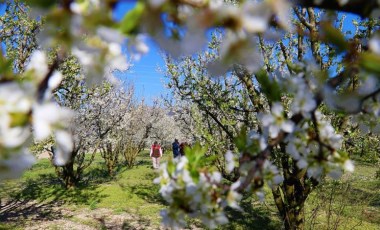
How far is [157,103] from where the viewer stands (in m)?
31.1

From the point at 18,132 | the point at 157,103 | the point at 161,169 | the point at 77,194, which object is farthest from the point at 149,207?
the point at 157,103

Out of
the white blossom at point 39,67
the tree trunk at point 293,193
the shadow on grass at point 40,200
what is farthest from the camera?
the shadow on grass at point 40,200

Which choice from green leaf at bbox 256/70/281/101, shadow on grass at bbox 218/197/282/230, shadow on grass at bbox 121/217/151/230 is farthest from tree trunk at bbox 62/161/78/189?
green leaf at bbox 256/70/281/101

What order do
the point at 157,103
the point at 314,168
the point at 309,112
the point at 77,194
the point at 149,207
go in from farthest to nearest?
the point at 157,103 → the point at 77,194 → the point at 149,207 → the point at 314,168 → the point at 309,112

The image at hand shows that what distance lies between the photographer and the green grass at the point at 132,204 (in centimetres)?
892

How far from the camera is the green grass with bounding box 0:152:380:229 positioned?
892 cm

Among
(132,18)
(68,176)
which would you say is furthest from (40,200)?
(132,18)

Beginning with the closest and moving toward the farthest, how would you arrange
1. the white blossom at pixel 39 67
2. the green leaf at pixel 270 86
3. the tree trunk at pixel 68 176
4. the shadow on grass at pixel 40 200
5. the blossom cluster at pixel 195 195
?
the white blossom at pixel 39 67 → the green leaf at pixel 270 86 → the blossom cluster at pixel 195 195 → the shadow on grass at pixel 40 200 → the tree trunk at pixel 68 176

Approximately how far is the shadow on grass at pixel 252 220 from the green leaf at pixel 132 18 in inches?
341

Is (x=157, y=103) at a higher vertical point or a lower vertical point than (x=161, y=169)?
higher

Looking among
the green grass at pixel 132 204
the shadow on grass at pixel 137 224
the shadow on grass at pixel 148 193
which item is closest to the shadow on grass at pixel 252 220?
the green grass at pixel 132 204

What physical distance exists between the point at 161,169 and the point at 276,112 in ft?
1.58

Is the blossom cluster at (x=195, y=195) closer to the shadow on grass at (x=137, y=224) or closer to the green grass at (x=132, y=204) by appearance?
the green grass at (x=132, y=204)

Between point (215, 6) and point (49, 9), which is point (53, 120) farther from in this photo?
point (215, 6)
